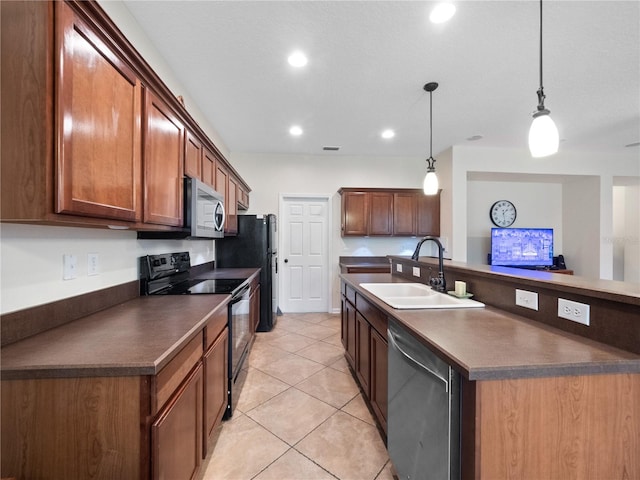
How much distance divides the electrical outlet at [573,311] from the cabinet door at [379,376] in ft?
2.72

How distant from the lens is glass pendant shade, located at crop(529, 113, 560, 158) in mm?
1425

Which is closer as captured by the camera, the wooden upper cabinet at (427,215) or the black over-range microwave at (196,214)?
the black over-range microwave at (196,214)

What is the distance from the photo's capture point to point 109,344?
3.44 ft

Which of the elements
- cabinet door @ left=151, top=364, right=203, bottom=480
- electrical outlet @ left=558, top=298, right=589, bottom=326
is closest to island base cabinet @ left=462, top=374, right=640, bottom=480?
electrical outlet @ left=558, top=298, right=589, bottom=326

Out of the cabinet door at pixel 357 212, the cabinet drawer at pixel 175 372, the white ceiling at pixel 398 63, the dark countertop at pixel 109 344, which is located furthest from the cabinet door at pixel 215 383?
the cabinet door at pixel 357 212

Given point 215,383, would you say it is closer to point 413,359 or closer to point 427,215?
point 413,359

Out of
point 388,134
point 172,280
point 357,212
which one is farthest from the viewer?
point 357,212

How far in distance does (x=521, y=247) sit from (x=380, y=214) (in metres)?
2.57

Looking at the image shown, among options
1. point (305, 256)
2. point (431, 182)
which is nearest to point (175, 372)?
point (431, 182)

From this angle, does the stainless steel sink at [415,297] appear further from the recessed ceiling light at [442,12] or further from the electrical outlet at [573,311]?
the recessed ceiling light at [442,12]

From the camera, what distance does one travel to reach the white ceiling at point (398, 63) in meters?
1.75

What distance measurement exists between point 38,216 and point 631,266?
317 inches

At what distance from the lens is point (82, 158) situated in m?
1.02

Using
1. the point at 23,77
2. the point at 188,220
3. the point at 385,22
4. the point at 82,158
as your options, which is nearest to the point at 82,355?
the point at 82,158
